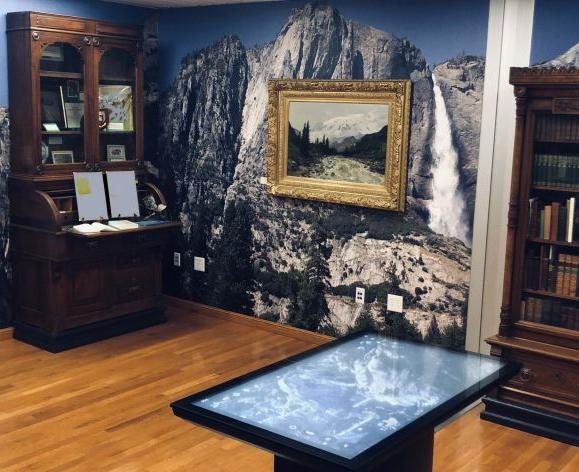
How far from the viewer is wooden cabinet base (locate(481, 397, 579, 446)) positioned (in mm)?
4195

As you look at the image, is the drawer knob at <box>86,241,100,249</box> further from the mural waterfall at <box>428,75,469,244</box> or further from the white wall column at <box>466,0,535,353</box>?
the white wall column at <box>466,0,535,353</box>

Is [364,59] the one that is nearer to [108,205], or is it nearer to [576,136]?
[576,136]

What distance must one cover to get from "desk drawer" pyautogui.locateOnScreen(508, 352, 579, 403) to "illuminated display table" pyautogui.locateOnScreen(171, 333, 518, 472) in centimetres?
116

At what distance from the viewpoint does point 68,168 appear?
18.5 feet

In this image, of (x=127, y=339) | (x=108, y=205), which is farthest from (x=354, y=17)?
(x=127, y=339)

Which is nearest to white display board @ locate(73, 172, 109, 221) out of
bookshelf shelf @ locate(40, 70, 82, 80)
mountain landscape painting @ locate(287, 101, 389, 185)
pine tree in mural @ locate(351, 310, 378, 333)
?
bookshelf shelf @ locate(40, 70, 82, 80)

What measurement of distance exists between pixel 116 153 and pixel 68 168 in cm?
52

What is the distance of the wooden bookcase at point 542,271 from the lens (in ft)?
13.8

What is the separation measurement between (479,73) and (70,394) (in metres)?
3.20

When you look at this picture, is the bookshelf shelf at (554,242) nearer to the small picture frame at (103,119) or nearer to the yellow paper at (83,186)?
the yellow paper at (83,186)

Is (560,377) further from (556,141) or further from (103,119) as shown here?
(103,119)

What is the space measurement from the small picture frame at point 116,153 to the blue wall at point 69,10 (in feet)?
2.76

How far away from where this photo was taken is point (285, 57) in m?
5.77

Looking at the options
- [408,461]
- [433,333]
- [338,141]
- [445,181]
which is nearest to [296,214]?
[338,141]
